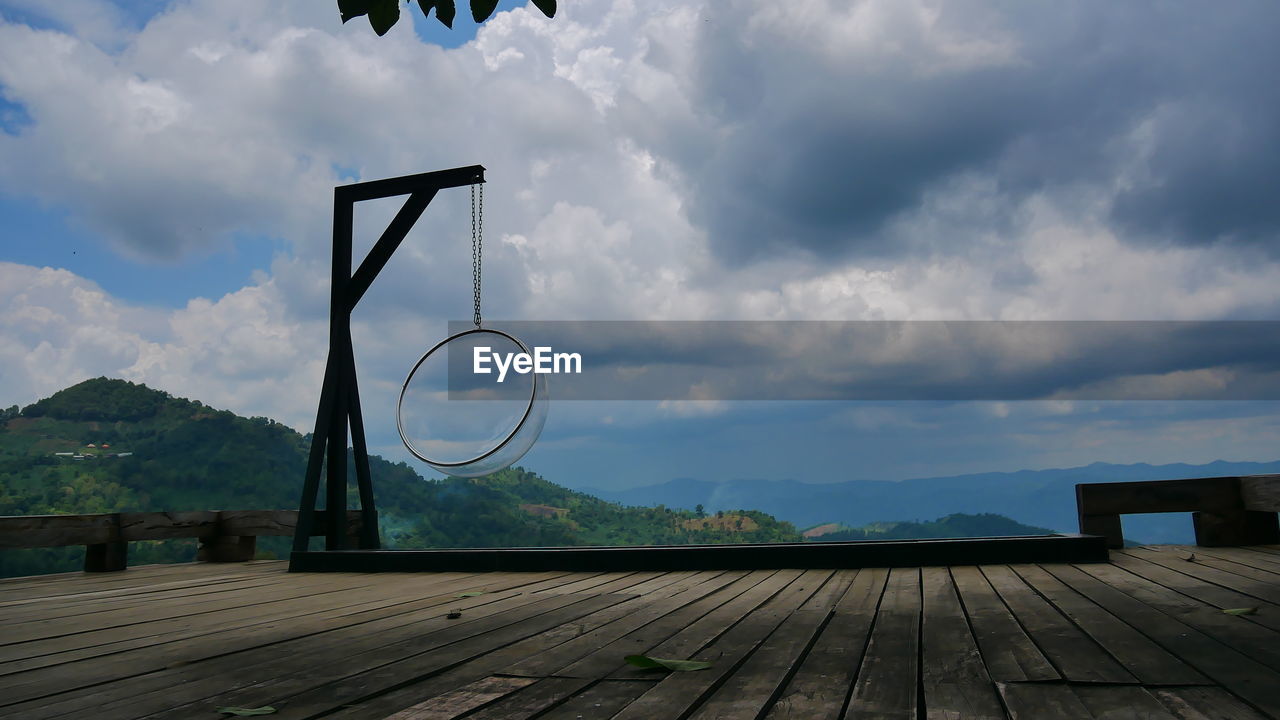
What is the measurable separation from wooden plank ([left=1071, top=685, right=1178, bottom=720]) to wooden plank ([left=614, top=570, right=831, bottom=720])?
0.68m

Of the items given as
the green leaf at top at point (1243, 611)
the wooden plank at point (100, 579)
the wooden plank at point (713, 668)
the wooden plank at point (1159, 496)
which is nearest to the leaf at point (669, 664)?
the wooden plank at point (713, 668)

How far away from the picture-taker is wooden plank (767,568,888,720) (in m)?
1.48

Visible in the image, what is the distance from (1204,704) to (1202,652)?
0.54 metres

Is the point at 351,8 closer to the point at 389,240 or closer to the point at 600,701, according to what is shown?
the point at 600,701

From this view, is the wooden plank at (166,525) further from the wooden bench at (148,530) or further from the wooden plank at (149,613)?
the wooden plank at (149,613)

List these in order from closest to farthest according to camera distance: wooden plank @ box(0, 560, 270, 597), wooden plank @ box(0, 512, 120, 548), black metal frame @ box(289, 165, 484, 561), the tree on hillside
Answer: the tree on hillside < wooden plank @ box(0, 560, 270, 597) < wooden plank @ box(0, 512, 120, 548) < black metal frame @ box(289, 165, 484, 561)

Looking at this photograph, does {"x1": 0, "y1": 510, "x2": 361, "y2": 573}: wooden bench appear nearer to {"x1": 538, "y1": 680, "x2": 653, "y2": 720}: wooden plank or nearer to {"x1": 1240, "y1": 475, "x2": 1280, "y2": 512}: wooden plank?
{"x1": 538, "y1": 680, "x2": 653, "y2": 720}: wooden plank

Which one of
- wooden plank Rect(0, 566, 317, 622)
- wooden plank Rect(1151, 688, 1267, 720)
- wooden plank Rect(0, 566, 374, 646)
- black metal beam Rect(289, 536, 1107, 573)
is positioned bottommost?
wooden plank Rect(1151, 688, 1267, 720)

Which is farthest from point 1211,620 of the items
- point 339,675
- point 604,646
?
point 339,675

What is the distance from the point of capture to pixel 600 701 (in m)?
1.57

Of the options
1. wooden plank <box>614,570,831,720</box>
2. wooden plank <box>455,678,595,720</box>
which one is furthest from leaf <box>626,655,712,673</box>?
wooden plank <box>455,678,595,720</box>

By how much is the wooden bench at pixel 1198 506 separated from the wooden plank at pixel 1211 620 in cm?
199

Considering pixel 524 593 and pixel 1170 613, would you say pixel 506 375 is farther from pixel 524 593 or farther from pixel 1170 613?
pixel 1170 613

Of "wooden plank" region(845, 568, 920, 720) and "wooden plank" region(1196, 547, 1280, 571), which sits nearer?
"wooden plank" region(845, 568, 920, 720)
